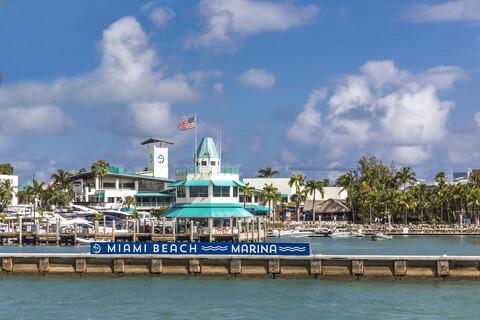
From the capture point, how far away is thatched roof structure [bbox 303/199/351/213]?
15238 centimetres

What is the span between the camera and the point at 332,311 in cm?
3712

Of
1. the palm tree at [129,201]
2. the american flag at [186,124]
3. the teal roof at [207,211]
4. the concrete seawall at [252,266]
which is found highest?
the american flag at [186,124]

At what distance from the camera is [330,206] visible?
506 ft

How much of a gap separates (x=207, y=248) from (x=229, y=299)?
8116mm

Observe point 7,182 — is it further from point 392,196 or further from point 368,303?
point 368,303

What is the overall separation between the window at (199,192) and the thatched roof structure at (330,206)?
71469 mm

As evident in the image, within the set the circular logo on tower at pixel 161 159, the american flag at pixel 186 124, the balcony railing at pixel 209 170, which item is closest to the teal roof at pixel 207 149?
the balcony railing at pixel 209 170

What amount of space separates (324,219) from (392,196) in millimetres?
28211

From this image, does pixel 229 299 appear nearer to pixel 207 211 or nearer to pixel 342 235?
pixel 207 211

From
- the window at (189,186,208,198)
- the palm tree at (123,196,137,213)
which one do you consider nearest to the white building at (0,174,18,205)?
the palm tree at (123,196,137,213)

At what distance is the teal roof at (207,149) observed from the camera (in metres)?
88.0

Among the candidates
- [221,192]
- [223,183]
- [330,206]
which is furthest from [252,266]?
[330,206]

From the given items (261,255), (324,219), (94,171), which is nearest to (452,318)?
(261,255)

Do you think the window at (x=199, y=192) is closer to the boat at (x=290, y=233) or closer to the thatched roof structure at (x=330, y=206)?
the boat at (x=290, y=233)
